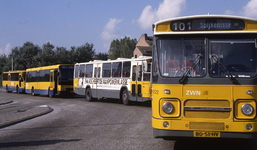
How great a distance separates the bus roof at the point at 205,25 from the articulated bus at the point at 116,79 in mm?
9871

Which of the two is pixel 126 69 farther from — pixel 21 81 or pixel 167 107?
pixel 21 81

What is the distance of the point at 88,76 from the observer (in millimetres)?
26281

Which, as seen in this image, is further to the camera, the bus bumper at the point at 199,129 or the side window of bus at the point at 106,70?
the side window of bus at the point at 106,70

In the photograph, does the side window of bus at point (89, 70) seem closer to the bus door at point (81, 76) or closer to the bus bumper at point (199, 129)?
the bus door at point (81, 76)

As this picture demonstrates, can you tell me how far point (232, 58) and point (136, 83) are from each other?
44.5ft

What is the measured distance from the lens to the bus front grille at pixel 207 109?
6.48 m

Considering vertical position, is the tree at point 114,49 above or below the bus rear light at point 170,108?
above

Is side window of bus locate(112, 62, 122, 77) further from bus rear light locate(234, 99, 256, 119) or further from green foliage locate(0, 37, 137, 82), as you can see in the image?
green foliage locate(0, 37, 137, 82)

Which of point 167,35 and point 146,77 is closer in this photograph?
point 167,35

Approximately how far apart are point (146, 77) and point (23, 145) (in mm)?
11748

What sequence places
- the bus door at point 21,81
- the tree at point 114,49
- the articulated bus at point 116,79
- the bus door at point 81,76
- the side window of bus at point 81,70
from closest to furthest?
the articulated bus at point 116,79
the bus door at point 81,76
the side window of bus at point 81,70
the bus door at point 21,81
the tree at point 114,49

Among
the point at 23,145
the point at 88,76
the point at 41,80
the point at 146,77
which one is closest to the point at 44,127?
the point at 23,145

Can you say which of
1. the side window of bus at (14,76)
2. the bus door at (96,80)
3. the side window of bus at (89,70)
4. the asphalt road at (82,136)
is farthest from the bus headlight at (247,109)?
the side window of bus at (14,76)

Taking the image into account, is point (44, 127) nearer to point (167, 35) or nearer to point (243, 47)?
point (167, 35)
